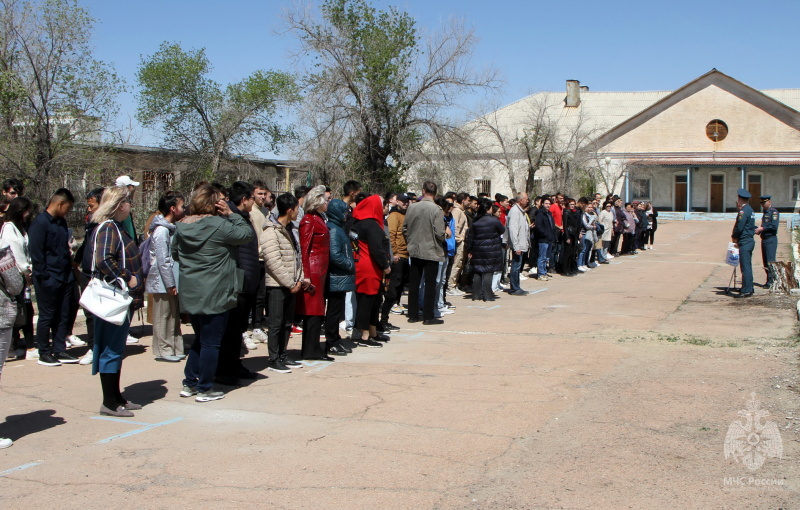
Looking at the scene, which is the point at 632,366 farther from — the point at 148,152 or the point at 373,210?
the point at 148,152

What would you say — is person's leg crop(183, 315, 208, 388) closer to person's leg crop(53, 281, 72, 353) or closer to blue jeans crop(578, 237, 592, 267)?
person's leg crop(53, 281, 72, 353)

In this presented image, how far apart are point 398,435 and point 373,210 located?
404 centimetres

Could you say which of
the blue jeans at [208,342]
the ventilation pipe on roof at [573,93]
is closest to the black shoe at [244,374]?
the blue jeans at [208,342]

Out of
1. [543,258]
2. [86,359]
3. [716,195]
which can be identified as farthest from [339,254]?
[716,195]

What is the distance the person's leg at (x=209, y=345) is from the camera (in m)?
6.55

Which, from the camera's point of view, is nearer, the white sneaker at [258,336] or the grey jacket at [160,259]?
the grey jacket at [160,259]

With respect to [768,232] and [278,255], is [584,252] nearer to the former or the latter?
[768,232]

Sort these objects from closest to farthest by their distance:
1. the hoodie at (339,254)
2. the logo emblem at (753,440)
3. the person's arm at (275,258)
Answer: the logo emblem at (753,440), the person's arm at (275,258), the hoodie at (339,254)

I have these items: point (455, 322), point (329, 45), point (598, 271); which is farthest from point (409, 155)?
point (455, 322)

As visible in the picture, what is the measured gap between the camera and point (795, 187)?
171 feet

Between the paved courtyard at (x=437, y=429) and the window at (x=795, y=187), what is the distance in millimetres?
47042

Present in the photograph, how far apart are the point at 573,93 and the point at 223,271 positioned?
56.8 meters

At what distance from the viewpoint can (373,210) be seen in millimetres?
9234

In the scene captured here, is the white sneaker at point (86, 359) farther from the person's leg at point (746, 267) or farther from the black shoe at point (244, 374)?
the person's leg at point (746, 267)
